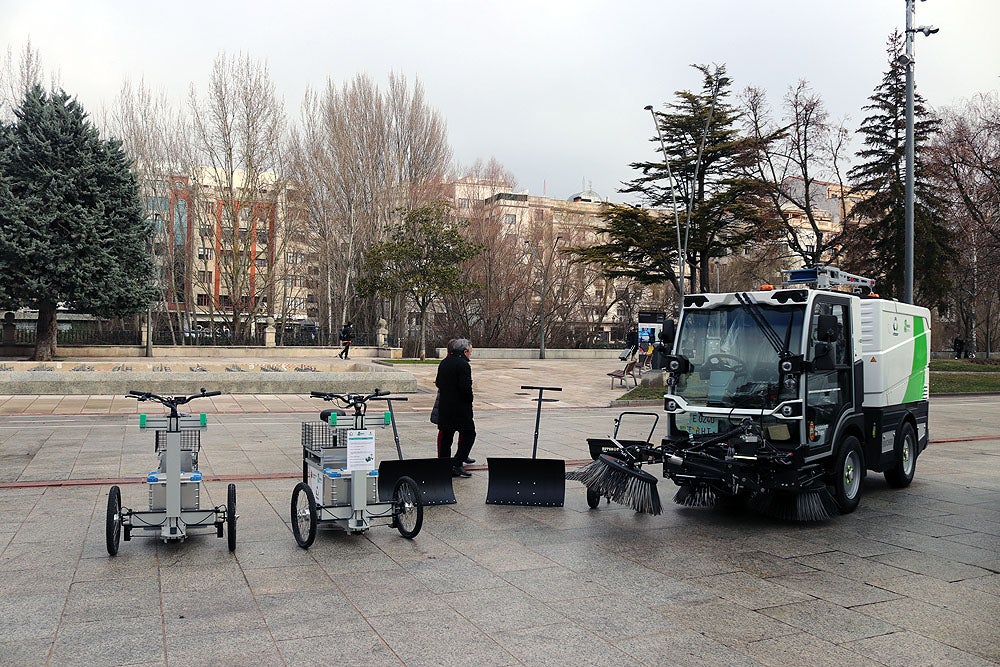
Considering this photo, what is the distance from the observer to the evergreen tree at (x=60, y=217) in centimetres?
3369

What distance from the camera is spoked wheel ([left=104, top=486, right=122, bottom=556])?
7.03 meters

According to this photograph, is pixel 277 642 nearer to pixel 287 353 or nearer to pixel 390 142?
pixel 287 353

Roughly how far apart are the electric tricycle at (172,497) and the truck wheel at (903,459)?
27.5 ft

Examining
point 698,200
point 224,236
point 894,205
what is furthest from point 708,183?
point 224,236

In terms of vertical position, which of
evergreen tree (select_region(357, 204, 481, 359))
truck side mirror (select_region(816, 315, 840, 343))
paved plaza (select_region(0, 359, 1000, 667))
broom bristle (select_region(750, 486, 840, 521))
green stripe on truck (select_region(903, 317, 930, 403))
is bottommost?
paved plaza (select_region(0, 359, 1000, 667))

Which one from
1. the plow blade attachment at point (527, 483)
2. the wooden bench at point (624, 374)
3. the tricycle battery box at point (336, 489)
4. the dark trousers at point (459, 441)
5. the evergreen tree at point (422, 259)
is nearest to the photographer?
the tricycle battery box at point (336, 489)

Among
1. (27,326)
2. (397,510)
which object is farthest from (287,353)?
(397,510)

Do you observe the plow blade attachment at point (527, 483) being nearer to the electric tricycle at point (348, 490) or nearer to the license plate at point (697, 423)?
the license plate at point (697, 423)

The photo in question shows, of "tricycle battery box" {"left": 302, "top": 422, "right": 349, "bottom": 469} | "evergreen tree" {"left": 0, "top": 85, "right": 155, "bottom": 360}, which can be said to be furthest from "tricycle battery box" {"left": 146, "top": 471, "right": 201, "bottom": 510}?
"evergreen tree" {"left": 0, "top": 85, "right": 155, "bottom": 360}

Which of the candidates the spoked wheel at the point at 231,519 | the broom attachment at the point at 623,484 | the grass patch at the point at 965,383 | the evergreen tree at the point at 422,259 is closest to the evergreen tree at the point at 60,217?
the evergreen tree at the point at 422,259

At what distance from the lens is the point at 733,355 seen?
9359mm

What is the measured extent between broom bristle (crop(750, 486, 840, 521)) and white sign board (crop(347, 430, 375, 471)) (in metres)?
4.34

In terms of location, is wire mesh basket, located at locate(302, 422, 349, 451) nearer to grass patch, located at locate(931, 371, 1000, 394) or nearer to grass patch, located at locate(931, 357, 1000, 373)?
grass patch, located at locate(931, 371, 1000, 394)

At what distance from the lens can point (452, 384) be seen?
35.8 feet
